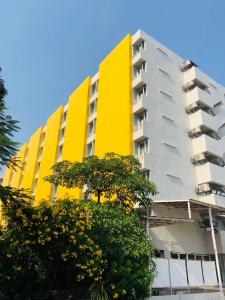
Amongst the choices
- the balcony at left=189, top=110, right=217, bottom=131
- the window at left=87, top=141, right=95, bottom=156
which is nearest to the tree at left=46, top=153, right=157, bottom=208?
the window at left=87, top=141, right=95, bottom=156

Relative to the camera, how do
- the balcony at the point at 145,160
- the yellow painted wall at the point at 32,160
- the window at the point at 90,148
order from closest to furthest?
the balcony at the point at 145,160, the window at the point at 90,148, the yellow painted wall at the point at 32,160

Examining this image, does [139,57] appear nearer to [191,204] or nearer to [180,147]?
[180,147]

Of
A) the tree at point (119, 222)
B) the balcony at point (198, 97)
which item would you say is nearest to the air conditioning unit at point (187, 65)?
the balcony at point (198, 97)

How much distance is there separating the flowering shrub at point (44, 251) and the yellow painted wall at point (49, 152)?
850 inches

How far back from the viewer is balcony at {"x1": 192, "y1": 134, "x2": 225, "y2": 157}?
2480 centimetres

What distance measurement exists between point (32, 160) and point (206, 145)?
24738mm

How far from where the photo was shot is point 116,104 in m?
25.8

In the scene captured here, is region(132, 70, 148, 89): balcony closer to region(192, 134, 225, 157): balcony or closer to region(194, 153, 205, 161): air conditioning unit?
region(192, 134, 225, 157): balcony

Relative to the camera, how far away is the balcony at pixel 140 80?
24859mm

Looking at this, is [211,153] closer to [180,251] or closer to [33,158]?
[180,251]

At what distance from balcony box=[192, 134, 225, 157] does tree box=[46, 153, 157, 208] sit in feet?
35.3

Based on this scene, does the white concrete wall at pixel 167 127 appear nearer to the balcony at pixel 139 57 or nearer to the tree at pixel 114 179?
the balcony at pixel 139 57

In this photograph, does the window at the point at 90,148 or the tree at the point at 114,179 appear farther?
the window at the point at 90,148

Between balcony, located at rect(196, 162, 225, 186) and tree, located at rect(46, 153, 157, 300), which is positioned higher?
balcony, located at rect(196, 162, 225, 186)
